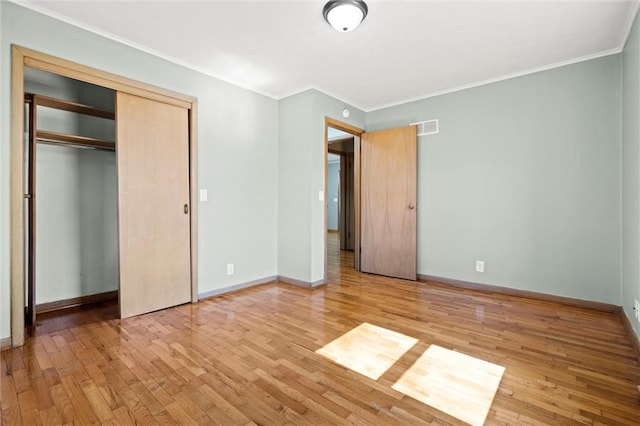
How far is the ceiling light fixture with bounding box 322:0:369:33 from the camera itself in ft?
7.02

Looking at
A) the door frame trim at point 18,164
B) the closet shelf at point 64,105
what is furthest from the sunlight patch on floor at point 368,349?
the closet shelf at point 64,105

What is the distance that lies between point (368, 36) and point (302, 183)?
1826 mm

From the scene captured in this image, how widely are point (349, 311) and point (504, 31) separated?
2.82 meters

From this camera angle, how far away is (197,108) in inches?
129

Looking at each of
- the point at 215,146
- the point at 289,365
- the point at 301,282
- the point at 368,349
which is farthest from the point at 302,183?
the point at 289,365

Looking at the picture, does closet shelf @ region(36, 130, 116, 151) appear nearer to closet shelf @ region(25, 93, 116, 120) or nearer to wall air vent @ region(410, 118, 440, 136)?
closet shelf @ region(25, 93, 116, 120)

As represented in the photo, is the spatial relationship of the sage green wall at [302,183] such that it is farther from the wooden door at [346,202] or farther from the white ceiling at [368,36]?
the wooden door at [346,202]

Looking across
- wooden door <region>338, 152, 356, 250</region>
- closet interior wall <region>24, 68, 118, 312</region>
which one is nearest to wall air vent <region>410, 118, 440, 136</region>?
wooden door <region>338, 152, 356, 250</region>

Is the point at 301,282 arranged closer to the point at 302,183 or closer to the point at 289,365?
the point at 302,183

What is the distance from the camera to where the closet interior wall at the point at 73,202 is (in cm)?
294

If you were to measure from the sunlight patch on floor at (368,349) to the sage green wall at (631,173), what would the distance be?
1.71m

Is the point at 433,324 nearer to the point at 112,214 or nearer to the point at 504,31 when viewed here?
the point at 504,31

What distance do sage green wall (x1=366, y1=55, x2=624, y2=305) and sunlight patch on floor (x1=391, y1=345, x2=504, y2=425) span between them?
192 centimetres

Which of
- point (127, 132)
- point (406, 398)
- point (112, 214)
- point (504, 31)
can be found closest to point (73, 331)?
point (112, 214)
